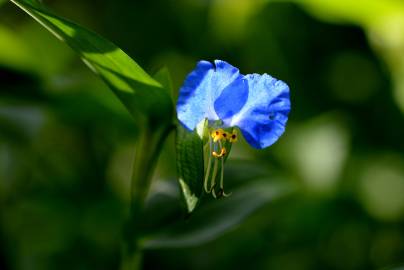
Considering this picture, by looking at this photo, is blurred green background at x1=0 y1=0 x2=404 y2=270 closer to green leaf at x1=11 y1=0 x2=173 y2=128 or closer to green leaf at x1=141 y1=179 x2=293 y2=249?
green leaf at x1=141 y1=179 x2=293 y2=249

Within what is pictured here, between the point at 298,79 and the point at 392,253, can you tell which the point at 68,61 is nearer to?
the point at 298,79

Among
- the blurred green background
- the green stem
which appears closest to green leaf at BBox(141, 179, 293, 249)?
the blurred green background

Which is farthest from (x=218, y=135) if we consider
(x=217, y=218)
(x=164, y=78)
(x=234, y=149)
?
(x=234, y=149)

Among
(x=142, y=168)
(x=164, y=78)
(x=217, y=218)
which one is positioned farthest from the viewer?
(x=217, y=218)

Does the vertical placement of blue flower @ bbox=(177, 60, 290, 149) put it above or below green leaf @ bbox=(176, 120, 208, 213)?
above

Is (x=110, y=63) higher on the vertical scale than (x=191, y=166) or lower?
higher

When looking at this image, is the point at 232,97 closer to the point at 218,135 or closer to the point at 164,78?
the point at 218,135

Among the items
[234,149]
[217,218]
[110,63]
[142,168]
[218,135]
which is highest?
[110,63]
